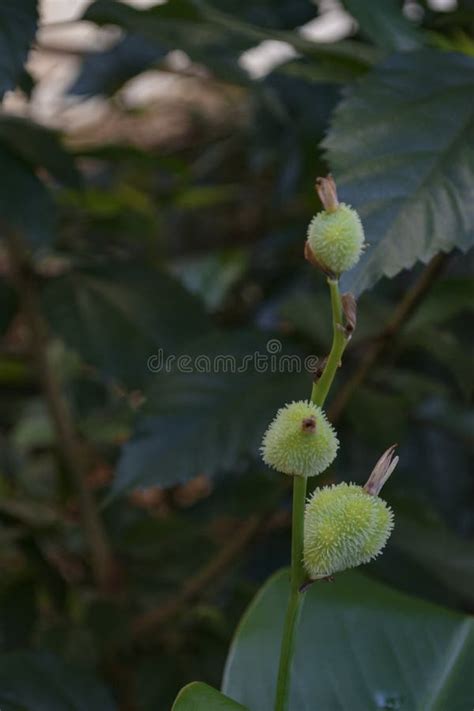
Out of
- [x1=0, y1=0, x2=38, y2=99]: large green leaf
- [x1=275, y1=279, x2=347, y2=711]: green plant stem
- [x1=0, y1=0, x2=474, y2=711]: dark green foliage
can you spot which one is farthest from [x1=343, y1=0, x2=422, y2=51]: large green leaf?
[x1=275, y1=279, x2=347, y2=711]: green plant stem

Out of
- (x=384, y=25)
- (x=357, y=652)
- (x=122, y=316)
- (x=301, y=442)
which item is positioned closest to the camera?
(x=301, y=442)

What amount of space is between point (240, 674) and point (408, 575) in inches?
12.2

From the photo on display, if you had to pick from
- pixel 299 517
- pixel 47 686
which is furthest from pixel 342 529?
pixel 47 686

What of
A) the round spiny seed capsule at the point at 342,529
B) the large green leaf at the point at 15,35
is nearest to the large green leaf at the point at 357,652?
the round spiny seed capsule at the point at 342,529

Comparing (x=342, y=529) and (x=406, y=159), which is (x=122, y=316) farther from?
(x=342, y=529)

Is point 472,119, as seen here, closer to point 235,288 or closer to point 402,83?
point 402,83

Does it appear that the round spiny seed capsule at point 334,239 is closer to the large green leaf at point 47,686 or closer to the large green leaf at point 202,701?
the large green leaf at point 202,701

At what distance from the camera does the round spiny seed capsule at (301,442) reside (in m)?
0.25

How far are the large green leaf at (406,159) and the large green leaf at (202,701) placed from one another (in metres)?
0.15

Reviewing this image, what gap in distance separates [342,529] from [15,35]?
286 mm

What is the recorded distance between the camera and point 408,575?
25.2 inches

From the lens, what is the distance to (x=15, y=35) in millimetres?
428

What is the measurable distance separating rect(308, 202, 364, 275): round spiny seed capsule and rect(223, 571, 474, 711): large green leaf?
0.53 ft

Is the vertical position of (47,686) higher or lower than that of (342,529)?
lower
